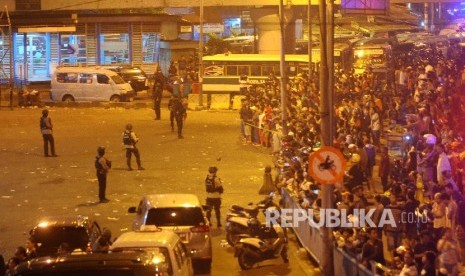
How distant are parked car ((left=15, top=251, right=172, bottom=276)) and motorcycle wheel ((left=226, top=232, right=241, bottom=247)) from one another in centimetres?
907

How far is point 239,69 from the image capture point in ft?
150

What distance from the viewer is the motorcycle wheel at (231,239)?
1803 cm

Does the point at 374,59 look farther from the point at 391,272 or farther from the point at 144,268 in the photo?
the point at 144,268

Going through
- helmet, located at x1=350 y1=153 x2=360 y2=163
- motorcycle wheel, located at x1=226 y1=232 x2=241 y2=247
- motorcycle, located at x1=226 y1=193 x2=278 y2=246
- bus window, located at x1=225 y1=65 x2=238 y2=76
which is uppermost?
bus window, located at x1=225 y1=65 x2=238 y2=76

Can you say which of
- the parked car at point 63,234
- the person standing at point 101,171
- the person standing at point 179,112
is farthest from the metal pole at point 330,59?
the person standing at point 179,112

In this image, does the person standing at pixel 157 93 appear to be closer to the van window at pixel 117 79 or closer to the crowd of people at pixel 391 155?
the crowd of people at pixel 391 155

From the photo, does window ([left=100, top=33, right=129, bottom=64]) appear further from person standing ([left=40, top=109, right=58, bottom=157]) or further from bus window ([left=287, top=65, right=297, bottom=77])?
person standing ([left=40, top=109, right=58, bottom=157])

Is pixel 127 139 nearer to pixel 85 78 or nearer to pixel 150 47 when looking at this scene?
pixel 85 78

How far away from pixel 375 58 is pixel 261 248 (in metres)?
28.9

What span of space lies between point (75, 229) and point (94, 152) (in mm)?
14774

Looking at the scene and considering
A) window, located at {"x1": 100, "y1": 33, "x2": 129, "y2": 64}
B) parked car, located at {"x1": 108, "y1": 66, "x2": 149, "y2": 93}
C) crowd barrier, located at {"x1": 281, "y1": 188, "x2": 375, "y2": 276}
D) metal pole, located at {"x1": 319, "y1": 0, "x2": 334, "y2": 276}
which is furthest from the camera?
window, located at {"x1": 100, "y1": 33, "x2": 129, "y2": 64}

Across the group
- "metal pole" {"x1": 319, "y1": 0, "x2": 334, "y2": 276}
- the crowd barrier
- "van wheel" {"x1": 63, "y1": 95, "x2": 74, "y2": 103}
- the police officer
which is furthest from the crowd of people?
"van wheel" {"x1": 63, "y1": 95, "x2": 74, "y2": 103}

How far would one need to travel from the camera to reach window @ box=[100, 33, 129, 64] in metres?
Result: 57.7

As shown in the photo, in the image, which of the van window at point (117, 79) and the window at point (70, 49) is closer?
the van window at point (117, 79)
